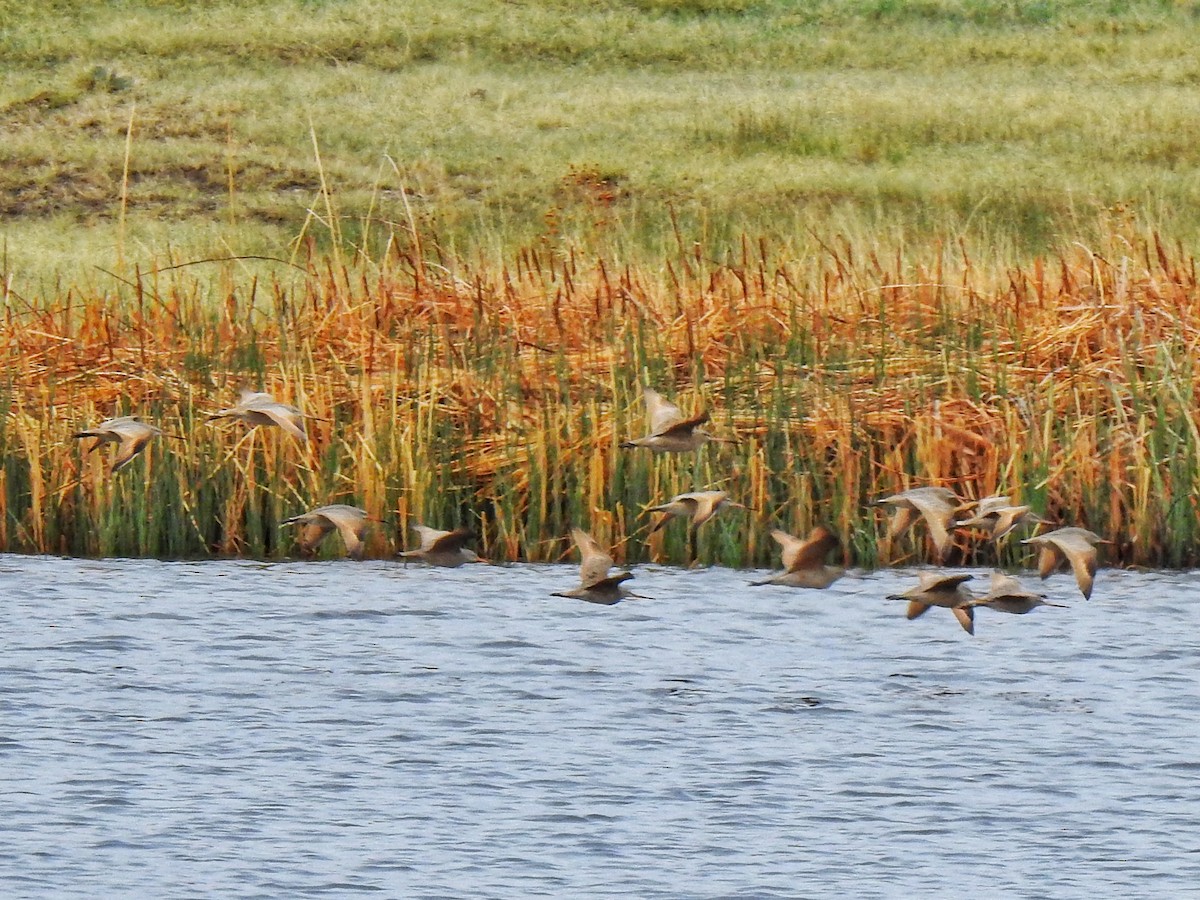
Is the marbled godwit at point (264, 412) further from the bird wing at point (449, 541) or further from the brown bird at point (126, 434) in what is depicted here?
the bird wing at point (449, 541)

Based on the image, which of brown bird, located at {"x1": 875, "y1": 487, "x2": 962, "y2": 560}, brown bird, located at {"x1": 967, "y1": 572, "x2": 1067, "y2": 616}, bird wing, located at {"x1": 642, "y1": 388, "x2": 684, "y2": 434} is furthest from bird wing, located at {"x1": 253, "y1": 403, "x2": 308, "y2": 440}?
brown bird, located at {"x1": 967, "y1": 572, "x2": 1067, "y2": 616}

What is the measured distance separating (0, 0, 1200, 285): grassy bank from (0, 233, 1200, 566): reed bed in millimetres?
7560

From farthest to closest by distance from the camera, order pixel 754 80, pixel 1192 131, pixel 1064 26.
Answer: pixel 1064 26, pixel 754 80, pixel 1192 131

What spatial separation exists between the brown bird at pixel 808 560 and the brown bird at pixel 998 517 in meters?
0.61

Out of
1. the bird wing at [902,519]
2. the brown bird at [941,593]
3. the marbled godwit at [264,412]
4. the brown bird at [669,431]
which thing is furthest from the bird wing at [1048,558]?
the marbled godwit at [264,412]

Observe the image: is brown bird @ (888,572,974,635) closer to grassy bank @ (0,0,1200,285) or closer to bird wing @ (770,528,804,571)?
bird wing @ (770,528,804,571)

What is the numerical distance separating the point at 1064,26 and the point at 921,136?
8256 millimetres

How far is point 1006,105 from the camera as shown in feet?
97.0

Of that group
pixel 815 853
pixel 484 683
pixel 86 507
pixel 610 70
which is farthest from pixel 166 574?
pixel 610 70

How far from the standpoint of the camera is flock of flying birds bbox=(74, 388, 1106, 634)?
307 inches

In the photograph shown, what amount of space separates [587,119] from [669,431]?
21.4m

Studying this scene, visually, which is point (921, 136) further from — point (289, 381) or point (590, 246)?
point (289, 381)

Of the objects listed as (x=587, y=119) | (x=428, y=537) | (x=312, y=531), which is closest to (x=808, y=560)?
(x=428, y=537)

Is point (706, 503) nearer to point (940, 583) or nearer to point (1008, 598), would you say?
point (940, 583)
